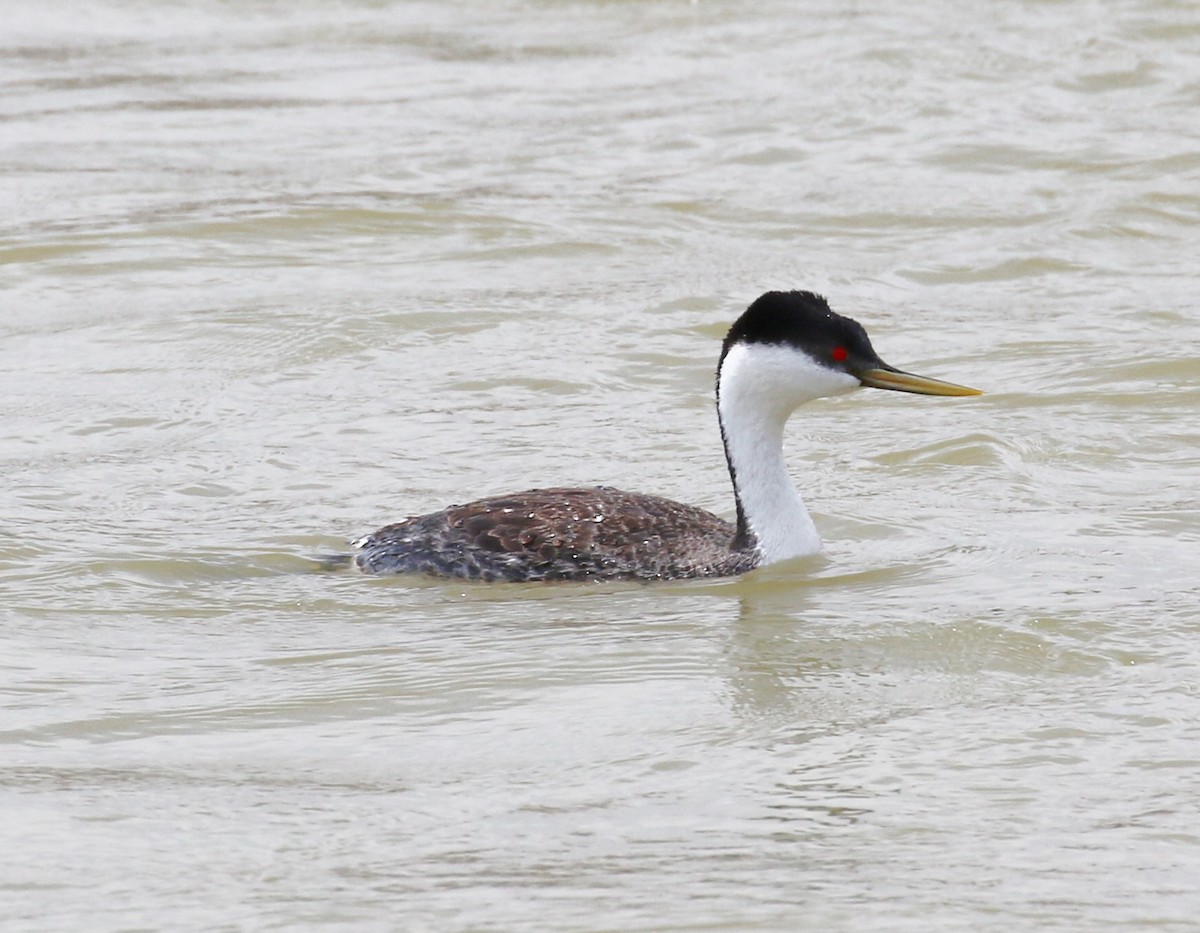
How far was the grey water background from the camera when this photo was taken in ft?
21.7

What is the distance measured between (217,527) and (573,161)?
7.35m

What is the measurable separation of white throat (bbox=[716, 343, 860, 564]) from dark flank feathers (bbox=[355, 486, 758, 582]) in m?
0.14

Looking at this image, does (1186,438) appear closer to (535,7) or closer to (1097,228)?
(1097,228)

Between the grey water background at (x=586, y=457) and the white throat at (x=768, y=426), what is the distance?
19 cm

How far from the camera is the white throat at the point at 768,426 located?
9547 millimetres

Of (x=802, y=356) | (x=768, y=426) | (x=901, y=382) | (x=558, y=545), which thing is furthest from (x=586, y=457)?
(x=901, y=382)

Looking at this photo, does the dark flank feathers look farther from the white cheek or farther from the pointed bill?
the pointed bill

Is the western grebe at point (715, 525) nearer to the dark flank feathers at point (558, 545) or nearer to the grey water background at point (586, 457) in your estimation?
the dark flank feathers at point (558, 545)

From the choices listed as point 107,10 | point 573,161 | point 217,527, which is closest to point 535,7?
point 107,10

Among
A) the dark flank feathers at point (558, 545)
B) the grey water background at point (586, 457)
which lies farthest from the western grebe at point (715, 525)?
the grey water background at point (586, 457)

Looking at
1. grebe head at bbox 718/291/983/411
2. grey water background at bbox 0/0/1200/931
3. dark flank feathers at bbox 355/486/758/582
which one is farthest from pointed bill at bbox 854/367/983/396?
dark flank feathers at bbox 355/486/758/582

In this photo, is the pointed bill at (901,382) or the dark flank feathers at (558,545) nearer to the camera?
the dark flank feathers at (558,545)

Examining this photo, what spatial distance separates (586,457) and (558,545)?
1.94 metres

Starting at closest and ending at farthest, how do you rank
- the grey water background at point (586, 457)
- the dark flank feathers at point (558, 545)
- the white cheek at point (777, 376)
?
the grey water background at point (586, 457)
the dark flank feathers at point (558, 545)
the white cheek at point (777, 376)
